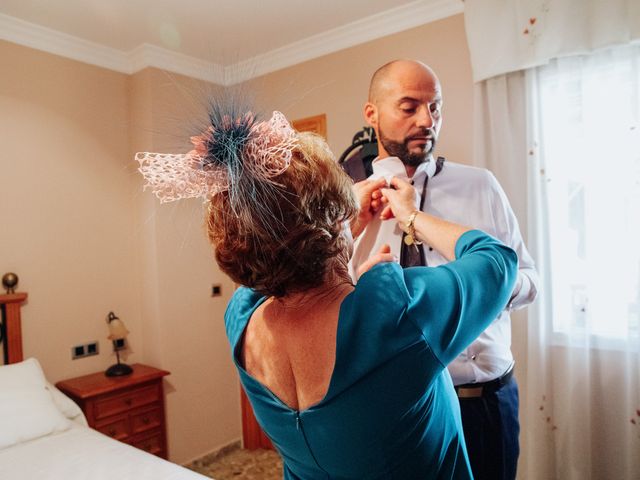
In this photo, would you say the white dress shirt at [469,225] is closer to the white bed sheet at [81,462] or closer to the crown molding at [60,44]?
the white bed sheet at [81,462]

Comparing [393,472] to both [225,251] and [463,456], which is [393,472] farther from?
[225,251]

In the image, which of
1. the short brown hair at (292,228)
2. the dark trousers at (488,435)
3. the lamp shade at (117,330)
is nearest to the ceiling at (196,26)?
the lamp shade at (117,330)

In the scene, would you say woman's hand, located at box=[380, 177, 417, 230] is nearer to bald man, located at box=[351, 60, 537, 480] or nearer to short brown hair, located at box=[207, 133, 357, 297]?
bald man, located at box=[351, 60, 537, 480]

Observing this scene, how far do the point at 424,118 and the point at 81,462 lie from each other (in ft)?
6.33

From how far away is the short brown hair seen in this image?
778 mm

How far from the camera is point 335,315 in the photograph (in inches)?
31.7

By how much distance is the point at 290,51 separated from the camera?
3377 mm

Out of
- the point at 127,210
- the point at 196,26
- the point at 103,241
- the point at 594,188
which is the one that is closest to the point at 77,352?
the point at 103,241

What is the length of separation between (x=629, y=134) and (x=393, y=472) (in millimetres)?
2069

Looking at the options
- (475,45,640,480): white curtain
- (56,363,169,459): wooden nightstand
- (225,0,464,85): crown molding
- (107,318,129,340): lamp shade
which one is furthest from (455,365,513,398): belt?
(107,318,129,340): lamp shade

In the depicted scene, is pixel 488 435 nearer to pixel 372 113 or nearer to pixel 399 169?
pixel 399 169

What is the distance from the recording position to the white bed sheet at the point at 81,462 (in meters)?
1.91

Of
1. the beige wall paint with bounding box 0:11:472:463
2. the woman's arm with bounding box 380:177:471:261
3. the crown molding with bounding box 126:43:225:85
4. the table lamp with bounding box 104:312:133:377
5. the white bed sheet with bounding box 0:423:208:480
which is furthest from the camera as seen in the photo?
the crown molding with bounding box 126:43:225:85

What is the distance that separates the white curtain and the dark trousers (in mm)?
1294
